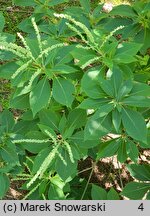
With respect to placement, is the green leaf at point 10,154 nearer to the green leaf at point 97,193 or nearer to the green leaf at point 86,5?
the green leaf at point 97,193

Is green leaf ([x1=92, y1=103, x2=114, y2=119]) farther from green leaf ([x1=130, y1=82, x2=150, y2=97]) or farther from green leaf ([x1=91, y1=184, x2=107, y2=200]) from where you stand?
green leaf ([x1=91, y1=184, x2=107, y2=200])

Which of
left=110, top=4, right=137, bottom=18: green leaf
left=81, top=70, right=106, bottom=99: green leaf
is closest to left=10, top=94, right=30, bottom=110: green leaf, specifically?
left=81, top=70, right=106, bottom=99: green leaf

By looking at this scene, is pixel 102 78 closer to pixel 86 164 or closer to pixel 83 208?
pixel 83 208

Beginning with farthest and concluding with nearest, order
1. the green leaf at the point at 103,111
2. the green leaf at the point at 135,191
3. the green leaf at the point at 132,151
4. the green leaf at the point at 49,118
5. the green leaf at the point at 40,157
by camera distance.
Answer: the green leaf at the point at 135,191 < the green leaf at the point at 132,151 < the green leaf at the point at 49,118 < the green leaf at the point at 40,157 < the green leaf at the point at 103,111

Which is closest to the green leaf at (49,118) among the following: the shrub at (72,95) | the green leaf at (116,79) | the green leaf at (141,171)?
the shrub at (72,95)

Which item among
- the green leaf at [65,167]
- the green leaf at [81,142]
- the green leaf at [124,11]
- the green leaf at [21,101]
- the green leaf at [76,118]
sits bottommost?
the green leaf at [65,167]

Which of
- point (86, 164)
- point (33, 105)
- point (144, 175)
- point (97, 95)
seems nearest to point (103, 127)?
point (97, 95)

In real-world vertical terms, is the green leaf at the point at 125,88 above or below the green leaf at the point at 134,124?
above
